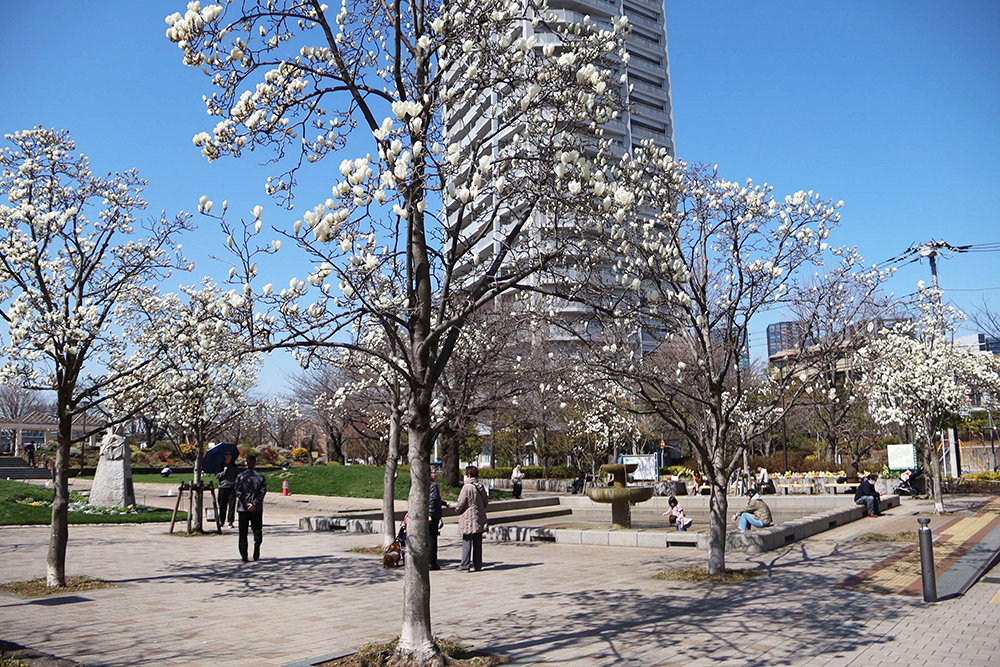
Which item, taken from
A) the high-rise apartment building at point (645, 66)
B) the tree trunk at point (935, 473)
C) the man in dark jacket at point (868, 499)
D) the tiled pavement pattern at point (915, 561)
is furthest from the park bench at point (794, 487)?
the high-rise apartment building at point (645, 66)

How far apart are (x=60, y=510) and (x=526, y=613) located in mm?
6568

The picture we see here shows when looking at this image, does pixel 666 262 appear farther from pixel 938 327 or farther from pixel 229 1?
pixel 938 327

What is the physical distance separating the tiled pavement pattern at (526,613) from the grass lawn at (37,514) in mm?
6165

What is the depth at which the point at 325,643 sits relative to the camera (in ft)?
23.2

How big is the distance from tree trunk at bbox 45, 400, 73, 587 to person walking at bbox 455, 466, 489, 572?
579 centimetres

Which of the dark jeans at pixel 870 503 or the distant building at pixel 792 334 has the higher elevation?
the distant building at pixel 792 334

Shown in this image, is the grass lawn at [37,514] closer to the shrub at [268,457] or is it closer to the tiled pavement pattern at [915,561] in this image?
the tiled pavement pattern at [915,561]

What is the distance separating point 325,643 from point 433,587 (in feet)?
12.0

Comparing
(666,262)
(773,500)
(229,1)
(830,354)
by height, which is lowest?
(773,500)

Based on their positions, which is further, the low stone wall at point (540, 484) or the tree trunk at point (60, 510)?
the low stone wall at point (540, 484)

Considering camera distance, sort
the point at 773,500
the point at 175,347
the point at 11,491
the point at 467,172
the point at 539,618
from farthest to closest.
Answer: the point at 773,500 → the point at 11,491 → the point at 175,347 → the point at 539,618 → the point at 467,172

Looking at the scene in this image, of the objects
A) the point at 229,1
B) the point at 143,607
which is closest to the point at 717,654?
the point at 143,607

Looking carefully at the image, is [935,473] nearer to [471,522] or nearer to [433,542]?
[471,522]

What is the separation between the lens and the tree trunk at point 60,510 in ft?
32.0
